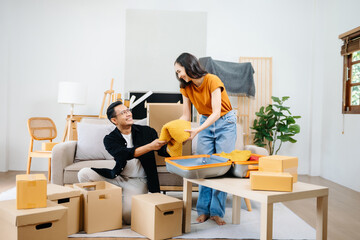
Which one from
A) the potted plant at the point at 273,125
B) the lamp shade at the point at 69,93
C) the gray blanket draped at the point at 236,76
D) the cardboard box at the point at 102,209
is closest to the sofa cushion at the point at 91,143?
the cardboard box at the point at 102,209

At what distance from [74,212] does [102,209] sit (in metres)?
0.18

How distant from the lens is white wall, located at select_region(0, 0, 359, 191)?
4922mm

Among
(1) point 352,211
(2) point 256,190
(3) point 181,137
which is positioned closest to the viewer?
(2) point 256,190

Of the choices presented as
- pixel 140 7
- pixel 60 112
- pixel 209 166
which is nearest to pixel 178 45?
pixel 140 7

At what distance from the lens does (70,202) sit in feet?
6.95

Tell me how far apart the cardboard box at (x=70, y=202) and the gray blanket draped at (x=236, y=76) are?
3.00m

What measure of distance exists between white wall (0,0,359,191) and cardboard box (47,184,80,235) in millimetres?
3040

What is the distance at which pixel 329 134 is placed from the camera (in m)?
4.73

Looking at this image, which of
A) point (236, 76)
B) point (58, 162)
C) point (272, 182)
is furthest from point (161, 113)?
point (236, 76)

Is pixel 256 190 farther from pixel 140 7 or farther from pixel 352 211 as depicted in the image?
pixel 140 7

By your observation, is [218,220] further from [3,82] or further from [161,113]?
[3,82]

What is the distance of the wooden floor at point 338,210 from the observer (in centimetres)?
237

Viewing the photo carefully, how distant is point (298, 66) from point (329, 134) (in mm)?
1199

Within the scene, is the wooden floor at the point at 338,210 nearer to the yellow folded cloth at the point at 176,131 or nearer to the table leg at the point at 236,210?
the table leg at the point at 236,210
